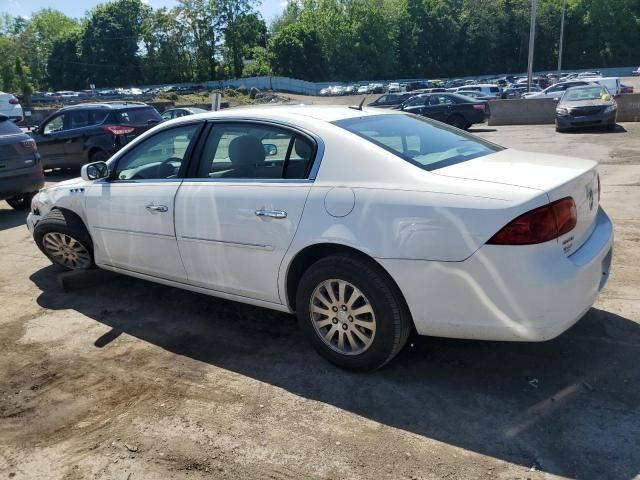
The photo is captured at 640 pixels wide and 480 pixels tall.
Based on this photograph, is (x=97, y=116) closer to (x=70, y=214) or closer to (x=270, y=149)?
(x=70, y=214)

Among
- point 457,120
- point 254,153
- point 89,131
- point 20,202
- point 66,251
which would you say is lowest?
point 457,120

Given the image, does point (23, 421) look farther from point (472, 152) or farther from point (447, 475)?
point (472, 152)

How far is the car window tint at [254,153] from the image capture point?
374 centimetres

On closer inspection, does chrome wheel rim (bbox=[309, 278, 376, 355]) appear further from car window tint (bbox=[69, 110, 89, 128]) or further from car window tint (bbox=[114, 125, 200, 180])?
car window tint (bbox=[69, 110, 89, 128])

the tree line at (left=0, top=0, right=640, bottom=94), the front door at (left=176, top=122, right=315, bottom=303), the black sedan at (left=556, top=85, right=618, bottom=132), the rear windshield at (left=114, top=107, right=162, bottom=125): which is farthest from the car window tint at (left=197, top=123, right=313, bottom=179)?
the tree line at (left=0, top=0, right=640, bottom=94)

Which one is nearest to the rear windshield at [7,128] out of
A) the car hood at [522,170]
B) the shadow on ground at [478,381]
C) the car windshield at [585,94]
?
the shadow on ground at [478,381]

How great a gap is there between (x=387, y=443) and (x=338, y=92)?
66694 millimetres

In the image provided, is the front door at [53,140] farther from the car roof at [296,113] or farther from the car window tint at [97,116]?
the car roof at [296,113]

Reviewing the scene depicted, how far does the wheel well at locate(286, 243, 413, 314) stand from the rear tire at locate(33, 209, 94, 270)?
235cm

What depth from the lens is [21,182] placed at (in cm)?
894

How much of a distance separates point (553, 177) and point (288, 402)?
6.55ft

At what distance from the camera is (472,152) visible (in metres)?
3.90

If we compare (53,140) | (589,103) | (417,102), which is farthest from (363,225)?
(417,102)

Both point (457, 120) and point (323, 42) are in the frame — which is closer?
point (457, 120)
